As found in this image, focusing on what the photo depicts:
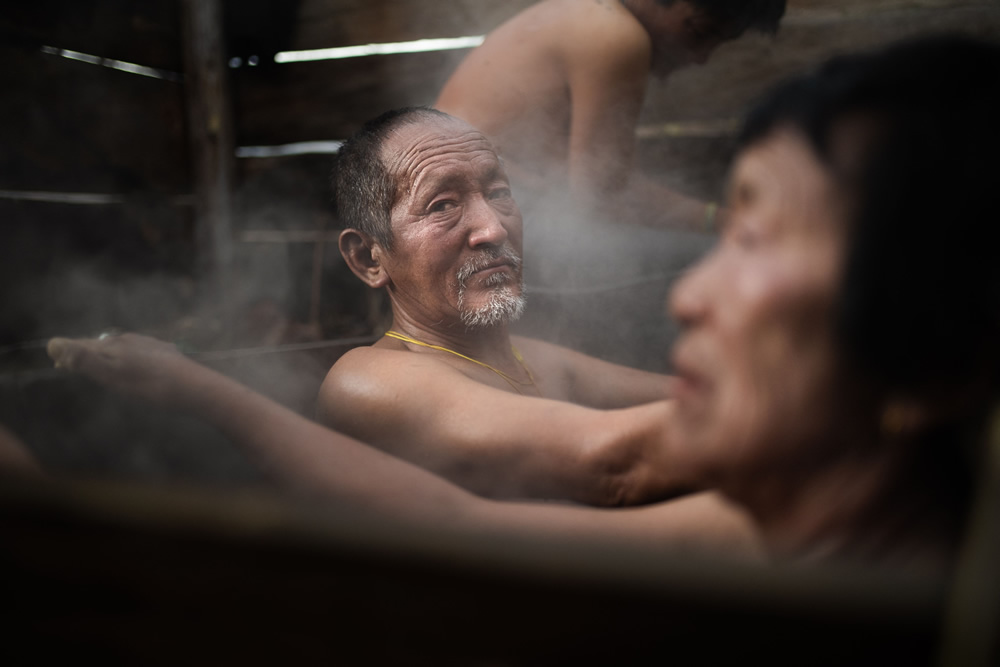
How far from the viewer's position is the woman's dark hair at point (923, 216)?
603 mm

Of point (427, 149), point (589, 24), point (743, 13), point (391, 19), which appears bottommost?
point (427, 149)

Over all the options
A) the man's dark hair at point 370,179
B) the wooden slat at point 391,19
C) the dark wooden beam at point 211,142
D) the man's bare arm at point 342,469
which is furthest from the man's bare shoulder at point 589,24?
the dark wooden beam at point 211,142

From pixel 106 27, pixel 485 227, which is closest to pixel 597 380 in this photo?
pixel 485 227

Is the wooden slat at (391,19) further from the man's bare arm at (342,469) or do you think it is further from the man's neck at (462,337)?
→ the man's bare arm at (342,469)

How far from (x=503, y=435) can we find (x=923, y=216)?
92 centimetres

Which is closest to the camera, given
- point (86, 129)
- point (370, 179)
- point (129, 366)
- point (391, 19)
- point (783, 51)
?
point (129, 366)

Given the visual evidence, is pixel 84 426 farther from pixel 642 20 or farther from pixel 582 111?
pixel 642 20

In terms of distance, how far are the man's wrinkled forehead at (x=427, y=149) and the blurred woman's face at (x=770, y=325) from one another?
3.63ft

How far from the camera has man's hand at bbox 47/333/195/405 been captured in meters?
1.31

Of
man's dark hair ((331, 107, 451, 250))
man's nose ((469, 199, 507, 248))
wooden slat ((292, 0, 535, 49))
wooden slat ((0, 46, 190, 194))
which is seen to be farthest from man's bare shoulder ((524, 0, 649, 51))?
wooden slat ((0, 46, 190, 194))

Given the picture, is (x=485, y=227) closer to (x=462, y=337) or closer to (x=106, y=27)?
(x=462, y=337)

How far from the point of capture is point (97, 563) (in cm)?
65

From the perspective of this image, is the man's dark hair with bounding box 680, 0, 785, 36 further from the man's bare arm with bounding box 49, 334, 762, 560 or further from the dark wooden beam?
the dark wooden beam

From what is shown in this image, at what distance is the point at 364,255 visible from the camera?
5.82ft
